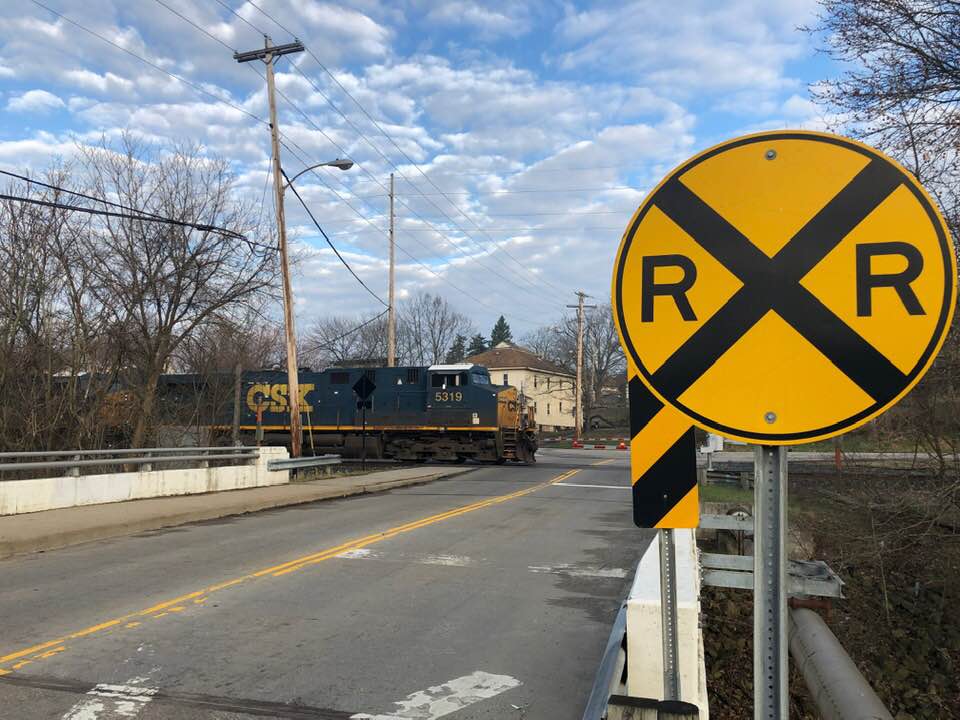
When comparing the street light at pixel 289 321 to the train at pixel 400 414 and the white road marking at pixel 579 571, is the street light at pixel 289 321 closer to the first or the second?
the train at pixel 400 414

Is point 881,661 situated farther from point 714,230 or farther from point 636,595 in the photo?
point 714,230

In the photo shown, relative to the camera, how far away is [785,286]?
6.63 feet

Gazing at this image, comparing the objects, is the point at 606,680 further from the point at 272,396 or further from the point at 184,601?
the point at 272,396

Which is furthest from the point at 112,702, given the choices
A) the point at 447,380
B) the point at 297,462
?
the point at 447,380

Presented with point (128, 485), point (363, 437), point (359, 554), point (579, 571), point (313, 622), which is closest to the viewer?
point (313, 622)

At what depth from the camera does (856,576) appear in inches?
470

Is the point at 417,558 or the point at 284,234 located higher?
the point at 284,234

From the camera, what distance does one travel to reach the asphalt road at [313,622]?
496 centimetres

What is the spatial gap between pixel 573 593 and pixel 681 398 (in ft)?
22.3

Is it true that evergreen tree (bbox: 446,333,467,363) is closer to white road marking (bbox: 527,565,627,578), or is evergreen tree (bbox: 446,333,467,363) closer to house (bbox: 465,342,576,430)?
house (bbox: 465,342,576,430)

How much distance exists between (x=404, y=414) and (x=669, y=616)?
89.4 ft

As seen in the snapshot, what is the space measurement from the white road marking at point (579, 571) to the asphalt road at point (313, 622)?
0.13 feet

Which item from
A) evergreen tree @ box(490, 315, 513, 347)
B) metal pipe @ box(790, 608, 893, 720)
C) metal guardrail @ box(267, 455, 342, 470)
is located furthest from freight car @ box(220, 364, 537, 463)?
evergreen tree @ box(490, 315, 513, 347)

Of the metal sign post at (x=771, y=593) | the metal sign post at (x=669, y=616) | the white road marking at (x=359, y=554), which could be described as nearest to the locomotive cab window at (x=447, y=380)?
the white road marking at (x=359, y=554)
